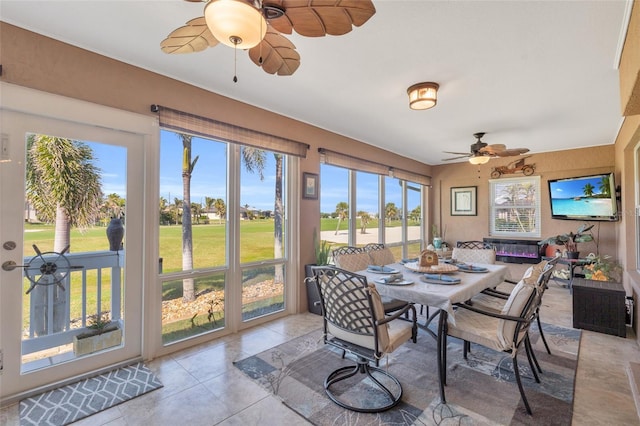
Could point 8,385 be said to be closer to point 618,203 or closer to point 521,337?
point 521,337

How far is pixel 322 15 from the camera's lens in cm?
125

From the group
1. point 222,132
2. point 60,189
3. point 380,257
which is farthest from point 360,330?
point 60,189

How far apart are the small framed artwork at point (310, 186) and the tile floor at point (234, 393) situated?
5.80 ft

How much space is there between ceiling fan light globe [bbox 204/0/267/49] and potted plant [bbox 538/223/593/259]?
590 cm

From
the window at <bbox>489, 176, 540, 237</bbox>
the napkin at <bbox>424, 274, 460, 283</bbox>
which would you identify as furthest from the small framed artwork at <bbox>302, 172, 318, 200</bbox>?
the window at <bbox>489, 176, 540, 237</bbox>

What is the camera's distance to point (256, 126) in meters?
3.33

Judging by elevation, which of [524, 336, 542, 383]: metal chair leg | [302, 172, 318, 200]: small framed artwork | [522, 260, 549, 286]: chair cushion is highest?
[302, 172, 318, 200]: small framed artwork

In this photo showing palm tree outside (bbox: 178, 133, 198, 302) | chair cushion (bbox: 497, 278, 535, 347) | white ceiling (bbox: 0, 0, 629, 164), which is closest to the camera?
white ceiling (bbox: 0, 0, 629, 164)

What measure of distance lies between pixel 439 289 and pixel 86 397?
262 centimetres

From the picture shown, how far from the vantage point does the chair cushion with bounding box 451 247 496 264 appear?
3.63 meters

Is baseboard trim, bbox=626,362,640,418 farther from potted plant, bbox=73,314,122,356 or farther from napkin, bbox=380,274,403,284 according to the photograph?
potted plant, bbox=73,314,122,356

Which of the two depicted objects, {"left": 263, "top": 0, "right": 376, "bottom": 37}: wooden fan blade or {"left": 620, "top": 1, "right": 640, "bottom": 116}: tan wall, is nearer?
{"left": 263, "top": 0, "right": 376, "bottom": 37}: wooden fan blade

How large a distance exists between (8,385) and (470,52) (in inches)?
158

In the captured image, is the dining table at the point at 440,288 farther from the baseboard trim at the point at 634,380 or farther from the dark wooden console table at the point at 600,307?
the dark wooden console table at the point at 600,307
